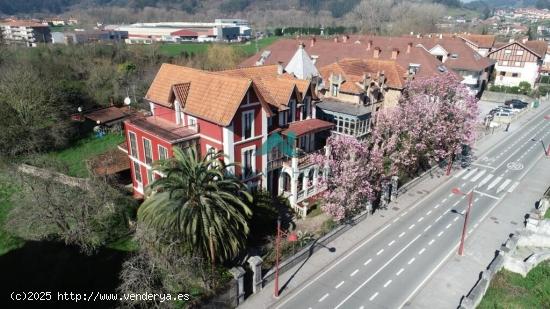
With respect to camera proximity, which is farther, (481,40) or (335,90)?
(481,40)

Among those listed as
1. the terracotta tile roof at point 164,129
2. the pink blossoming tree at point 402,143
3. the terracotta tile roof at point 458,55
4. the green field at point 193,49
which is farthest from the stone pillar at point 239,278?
the green field at point 193,49

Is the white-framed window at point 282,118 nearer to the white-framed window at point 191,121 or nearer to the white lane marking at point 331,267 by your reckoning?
the white-framed window at point 191,121

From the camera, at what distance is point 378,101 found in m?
45.2

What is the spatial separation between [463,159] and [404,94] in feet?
37.7

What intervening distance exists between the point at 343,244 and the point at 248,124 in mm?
12322

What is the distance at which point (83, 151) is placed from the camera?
46.5 m

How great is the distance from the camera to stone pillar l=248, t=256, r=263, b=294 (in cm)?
2400

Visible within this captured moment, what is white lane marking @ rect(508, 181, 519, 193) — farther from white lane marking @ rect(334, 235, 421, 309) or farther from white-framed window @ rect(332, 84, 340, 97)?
white-framed window @ rect(332, 84, 340, 97)

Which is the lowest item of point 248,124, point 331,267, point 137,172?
point 331,267

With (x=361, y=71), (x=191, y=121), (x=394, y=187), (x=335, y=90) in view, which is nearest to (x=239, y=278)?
(x=191, y=121)

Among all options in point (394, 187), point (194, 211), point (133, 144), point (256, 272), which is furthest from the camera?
point (394, 187)

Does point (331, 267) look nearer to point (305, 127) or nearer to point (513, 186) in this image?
point (305, 127)

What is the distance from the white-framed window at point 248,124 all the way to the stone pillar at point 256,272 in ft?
33.9

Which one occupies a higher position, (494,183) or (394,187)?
(394,187)
